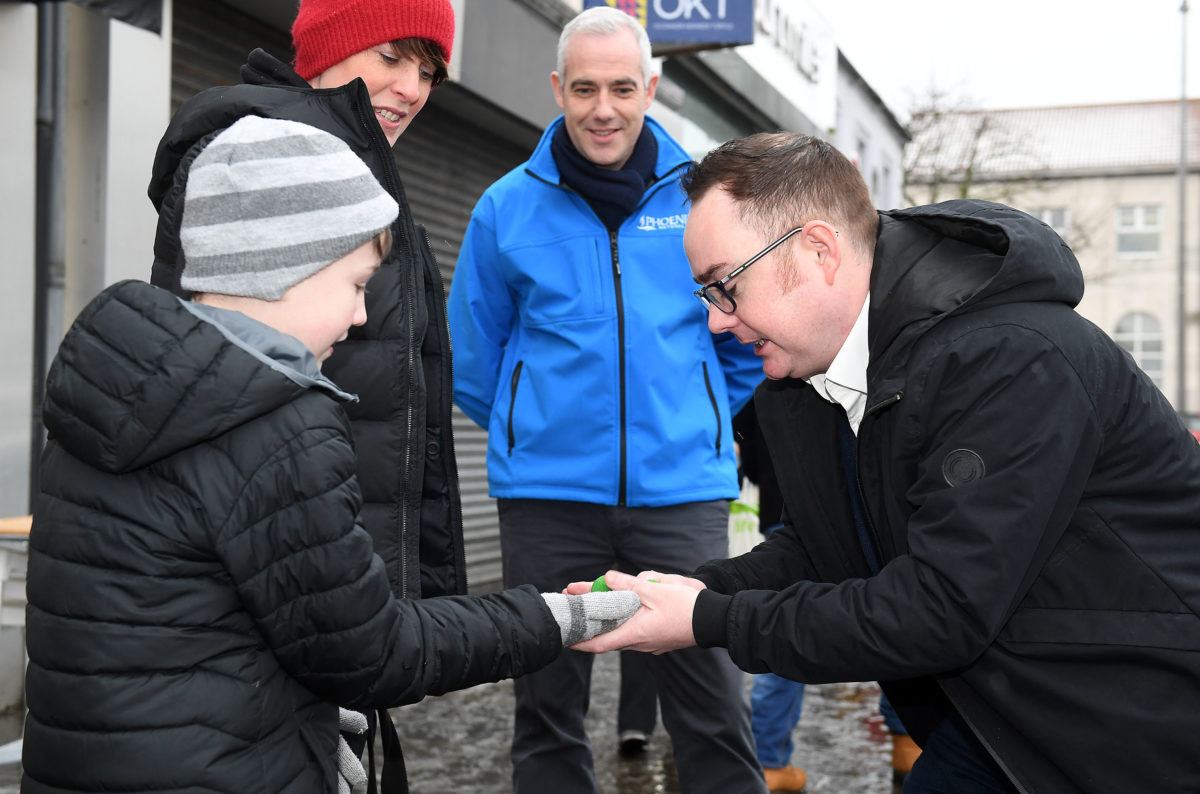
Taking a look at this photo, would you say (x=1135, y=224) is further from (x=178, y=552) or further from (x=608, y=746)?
(x=178, y=552)

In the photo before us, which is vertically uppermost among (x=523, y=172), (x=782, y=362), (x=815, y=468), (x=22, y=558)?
(x=523, y=172)

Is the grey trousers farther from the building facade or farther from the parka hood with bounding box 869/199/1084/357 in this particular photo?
the building facade

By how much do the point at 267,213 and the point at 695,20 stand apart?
7694 mm

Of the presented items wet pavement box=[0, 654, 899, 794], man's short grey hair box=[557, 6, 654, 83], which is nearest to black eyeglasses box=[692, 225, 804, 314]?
man's short grey hair box=[557, 6, 654, 83]

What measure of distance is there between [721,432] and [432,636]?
6.49 ft

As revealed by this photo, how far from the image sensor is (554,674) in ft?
12.3

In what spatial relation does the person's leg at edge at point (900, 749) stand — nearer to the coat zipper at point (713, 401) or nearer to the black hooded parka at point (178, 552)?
the coat zipper at point (713, 401)

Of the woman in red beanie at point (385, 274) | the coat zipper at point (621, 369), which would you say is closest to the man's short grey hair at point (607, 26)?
the coat zipper at point (621, 369)

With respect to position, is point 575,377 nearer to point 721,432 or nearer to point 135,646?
point 721,432

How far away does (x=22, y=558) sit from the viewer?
3.87 meters

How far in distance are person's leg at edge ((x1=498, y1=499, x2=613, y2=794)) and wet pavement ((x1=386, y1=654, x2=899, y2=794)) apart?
1.12 metres

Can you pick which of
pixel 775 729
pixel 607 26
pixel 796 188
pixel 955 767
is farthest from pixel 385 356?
pixel 775 729

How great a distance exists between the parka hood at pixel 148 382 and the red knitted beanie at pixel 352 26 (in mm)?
1284

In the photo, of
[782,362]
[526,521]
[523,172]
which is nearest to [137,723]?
[782,362]
